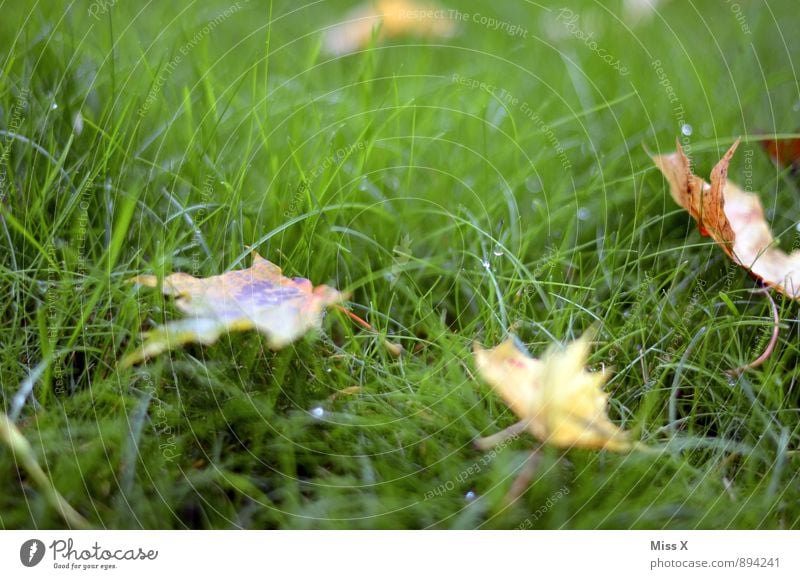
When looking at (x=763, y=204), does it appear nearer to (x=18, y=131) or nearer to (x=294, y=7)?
(x=294, y=7)

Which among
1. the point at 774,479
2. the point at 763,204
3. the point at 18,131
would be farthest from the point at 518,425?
the point at 18,131

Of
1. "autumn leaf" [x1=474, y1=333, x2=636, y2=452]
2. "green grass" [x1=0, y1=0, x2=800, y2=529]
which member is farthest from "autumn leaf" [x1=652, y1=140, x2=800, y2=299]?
"autumn leaf" [x1=474, y1=333, x2=636, y2=452]

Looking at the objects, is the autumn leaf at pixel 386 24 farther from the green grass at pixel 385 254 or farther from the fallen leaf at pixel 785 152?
the fallen leaf at pixel 785 152

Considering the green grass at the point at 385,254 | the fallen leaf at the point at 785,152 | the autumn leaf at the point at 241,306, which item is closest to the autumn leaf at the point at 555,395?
the green grass at the point at 385,254

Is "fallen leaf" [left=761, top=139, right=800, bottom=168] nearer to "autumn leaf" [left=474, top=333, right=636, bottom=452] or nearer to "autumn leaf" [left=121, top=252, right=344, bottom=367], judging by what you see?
"autumn leaf" [left=474, top=333, right=636, bottom=452]

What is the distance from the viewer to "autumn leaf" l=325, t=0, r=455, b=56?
69 centimetres

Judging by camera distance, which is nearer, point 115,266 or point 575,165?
point 115,266

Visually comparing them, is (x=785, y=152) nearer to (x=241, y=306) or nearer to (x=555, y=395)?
(x=555, y=395)

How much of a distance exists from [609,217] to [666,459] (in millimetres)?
200

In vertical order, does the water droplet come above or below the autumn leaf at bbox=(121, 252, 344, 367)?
above

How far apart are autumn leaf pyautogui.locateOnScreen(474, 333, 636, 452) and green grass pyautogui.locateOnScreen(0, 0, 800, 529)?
0.04 ft

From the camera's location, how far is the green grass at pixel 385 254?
48 cm

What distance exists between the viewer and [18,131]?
57 centimetres

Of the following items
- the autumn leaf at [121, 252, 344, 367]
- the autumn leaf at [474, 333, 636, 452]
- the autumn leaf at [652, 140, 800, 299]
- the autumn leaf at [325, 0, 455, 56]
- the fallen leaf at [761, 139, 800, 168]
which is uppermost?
the autumn leaf at [325, 0, 455, 56]
